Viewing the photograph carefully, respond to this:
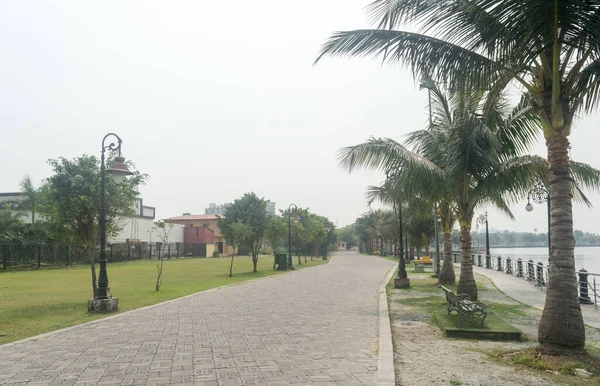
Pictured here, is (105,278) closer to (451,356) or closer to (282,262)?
(451,356)

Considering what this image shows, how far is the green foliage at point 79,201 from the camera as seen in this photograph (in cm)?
1406

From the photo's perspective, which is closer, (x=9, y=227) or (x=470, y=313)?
(x=470, y=313)

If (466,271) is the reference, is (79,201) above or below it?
above

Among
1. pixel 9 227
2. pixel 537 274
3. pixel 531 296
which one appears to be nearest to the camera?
pixel 531 296

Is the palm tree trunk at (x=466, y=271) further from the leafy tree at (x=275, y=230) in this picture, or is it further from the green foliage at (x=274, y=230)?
the leafy tree at (x=275, y=230)

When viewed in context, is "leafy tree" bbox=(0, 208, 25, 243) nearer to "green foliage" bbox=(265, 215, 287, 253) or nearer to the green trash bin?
"green foliage" bbox=(265, 215, 287, 253)

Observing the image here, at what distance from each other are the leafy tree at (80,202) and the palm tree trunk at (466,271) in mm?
10801

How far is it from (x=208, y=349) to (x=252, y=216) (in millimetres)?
23461

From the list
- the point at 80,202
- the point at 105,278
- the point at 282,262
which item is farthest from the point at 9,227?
the point at 105,278

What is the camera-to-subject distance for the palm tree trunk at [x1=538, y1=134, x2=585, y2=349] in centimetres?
673

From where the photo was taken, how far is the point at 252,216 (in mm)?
30875

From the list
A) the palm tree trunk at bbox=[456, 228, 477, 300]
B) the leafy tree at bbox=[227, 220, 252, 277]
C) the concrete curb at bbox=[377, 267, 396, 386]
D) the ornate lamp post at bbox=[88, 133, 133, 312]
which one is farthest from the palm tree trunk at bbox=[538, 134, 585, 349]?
the leafy tree at bbox=[227, 220, 252, 277]

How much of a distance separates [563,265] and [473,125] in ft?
20.4

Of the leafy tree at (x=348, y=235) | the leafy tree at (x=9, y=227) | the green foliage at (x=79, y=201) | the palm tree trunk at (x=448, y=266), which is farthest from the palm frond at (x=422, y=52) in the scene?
the leafy tree at (x=348, y=235)
